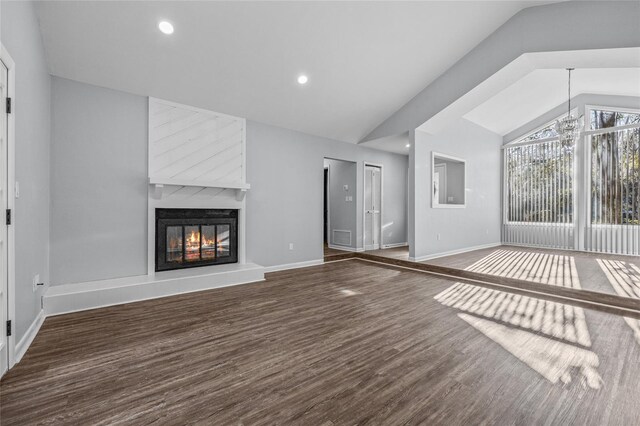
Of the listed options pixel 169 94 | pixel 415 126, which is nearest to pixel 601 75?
pixel 415 126

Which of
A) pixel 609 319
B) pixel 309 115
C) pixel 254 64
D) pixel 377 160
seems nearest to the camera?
pixel 609 319

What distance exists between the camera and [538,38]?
13.2ft

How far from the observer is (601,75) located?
5594 mm

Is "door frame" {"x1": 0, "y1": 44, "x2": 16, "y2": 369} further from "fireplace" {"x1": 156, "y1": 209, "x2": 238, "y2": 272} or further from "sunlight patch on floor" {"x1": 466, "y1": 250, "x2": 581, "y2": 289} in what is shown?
"sunlight patch on floor" {"x1": 466, "y1": 250, "x2": 581, "y2": 289}

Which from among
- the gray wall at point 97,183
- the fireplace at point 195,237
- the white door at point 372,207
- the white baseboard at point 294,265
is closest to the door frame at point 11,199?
the gray wall at point 97,183

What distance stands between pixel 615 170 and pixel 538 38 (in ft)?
14.7

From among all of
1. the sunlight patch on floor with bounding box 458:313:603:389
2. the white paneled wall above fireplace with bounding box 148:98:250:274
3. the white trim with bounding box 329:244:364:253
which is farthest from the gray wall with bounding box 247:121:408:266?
the sunlight patch on floor with bounding box 458:313:603:389

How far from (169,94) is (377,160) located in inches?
187

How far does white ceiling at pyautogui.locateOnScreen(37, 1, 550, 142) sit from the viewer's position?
10.2 feet

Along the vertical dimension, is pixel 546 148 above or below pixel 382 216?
above

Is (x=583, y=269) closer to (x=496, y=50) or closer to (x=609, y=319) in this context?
(x=609, y=319)

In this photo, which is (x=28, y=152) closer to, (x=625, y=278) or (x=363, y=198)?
(x=363, y=198)

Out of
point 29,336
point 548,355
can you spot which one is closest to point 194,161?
point 29,336

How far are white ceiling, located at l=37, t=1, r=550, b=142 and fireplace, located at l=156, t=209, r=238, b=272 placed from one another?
1674mm
